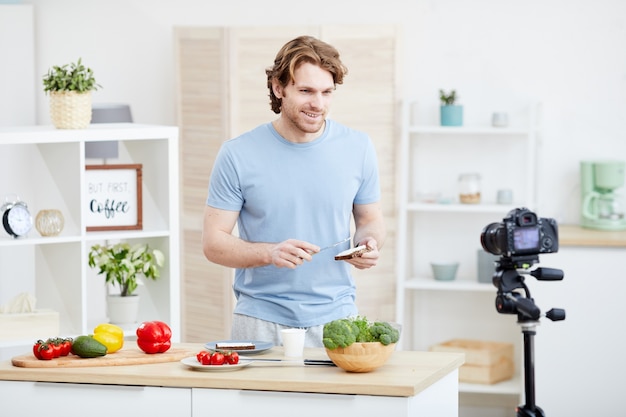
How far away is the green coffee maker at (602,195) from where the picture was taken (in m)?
5.39

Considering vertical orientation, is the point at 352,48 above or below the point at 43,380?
above

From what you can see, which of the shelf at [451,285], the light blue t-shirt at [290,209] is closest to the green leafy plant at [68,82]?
the light blue t-shirt at [290,209]

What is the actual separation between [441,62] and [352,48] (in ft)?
1.76

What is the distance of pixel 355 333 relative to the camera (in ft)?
9.09

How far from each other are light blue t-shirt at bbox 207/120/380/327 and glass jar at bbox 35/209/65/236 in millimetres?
966

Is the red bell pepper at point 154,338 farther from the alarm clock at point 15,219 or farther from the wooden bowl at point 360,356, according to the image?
the alarm clock at point 15,219

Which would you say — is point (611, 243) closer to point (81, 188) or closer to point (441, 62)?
point (441, 62)

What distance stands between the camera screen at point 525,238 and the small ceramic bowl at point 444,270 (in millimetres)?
2773

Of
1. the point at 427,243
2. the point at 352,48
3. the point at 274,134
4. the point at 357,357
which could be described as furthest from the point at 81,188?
the point at 427,243

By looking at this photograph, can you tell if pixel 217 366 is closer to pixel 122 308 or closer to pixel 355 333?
pixel 355 333

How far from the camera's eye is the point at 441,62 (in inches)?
227

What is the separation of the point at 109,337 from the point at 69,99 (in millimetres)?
1282

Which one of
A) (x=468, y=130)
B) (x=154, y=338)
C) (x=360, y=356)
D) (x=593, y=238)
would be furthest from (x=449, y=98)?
(x=360, y=356)

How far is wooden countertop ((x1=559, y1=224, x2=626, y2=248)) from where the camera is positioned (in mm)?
5113
